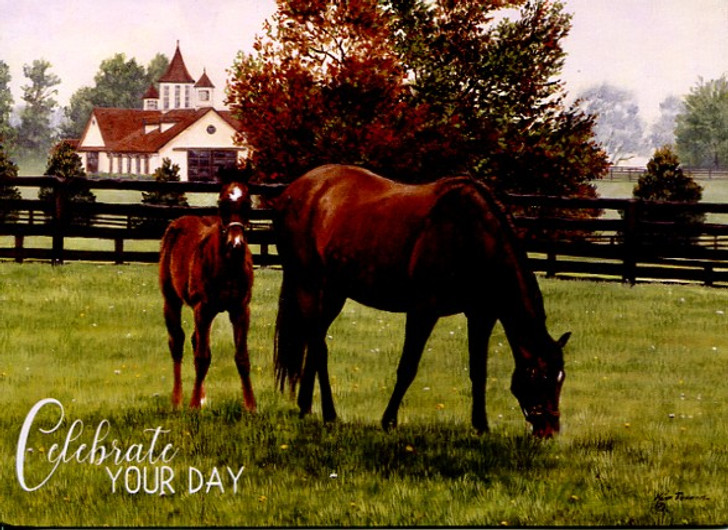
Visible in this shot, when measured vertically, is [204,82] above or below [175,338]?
above

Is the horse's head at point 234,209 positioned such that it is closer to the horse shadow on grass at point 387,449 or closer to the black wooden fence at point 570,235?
the horse shadow on grass at point 387,449

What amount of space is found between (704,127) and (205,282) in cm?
356

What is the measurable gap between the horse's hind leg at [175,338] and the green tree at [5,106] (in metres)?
1.73

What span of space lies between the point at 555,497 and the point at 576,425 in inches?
37.9

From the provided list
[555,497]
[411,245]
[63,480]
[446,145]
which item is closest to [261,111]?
[446,145]

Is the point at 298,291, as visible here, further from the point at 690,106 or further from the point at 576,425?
the point at 690,106

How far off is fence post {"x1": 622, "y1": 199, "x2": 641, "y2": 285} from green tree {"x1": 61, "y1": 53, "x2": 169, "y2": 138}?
6246mm

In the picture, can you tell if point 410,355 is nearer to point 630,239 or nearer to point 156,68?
point 156,68

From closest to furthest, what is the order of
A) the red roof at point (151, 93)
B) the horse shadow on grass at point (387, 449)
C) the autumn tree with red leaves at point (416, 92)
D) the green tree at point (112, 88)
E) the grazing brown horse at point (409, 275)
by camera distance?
the horse shadow on grass at point (387, 449), the grazing brown horse at point (409, 275), the green tree at point (112, 88), the red roof at point (151, 93), the autumn tree with red leaves at point (416, 92)

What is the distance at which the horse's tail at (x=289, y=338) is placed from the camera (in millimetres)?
5789

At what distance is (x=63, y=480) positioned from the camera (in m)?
4.77

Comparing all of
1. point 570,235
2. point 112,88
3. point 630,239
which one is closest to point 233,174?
point 112,88

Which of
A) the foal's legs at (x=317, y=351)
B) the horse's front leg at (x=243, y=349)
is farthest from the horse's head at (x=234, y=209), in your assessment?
the foal's legs at (x=317, y=351)

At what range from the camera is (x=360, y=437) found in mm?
5164
